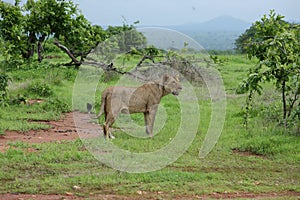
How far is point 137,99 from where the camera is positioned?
33.7ft

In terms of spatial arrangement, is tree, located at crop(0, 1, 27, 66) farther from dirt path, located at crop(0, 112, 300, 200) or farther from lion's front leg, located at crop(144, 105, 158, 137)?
lion's front leg, located at crop(144, 105, 158, 137)

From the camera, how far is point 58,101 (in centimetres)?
1341

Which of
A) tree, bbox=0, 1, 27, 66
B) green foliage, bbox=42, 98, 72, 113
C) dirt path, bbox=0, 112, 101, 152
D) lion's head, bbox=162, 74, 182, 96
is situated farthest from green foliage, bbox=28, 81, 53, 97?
lion's head, bbox=162, 74, 182, 96

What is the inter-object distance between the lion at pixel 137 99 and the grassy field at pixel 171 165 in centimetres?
46

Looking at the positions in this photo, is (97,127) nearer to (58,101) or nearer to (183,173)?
(58,101)

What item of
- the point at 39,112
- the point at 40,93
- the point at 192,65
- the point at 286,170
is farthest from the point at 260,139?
the point at 40,93

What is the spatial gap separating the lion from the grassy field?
456mm

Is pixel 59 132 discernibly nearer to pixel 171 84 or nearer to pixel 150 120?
pixel 150 120

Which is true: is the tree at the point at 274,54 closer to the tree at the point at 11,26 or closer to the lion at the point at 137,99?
the lion at the point at 137,99

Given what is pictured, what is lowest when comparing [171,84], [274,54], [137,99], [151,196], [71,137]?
[151,196]

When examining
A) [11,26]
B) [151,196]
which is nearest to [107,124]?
[11,26]

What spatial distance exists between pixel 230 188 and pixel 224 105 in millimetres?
7490

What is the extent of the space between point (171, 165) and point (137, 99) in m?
2.40

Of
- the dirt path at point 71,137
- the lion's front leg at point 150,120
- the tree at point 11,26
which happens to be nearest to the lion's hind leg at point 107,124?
the dirt path at point 71,137
